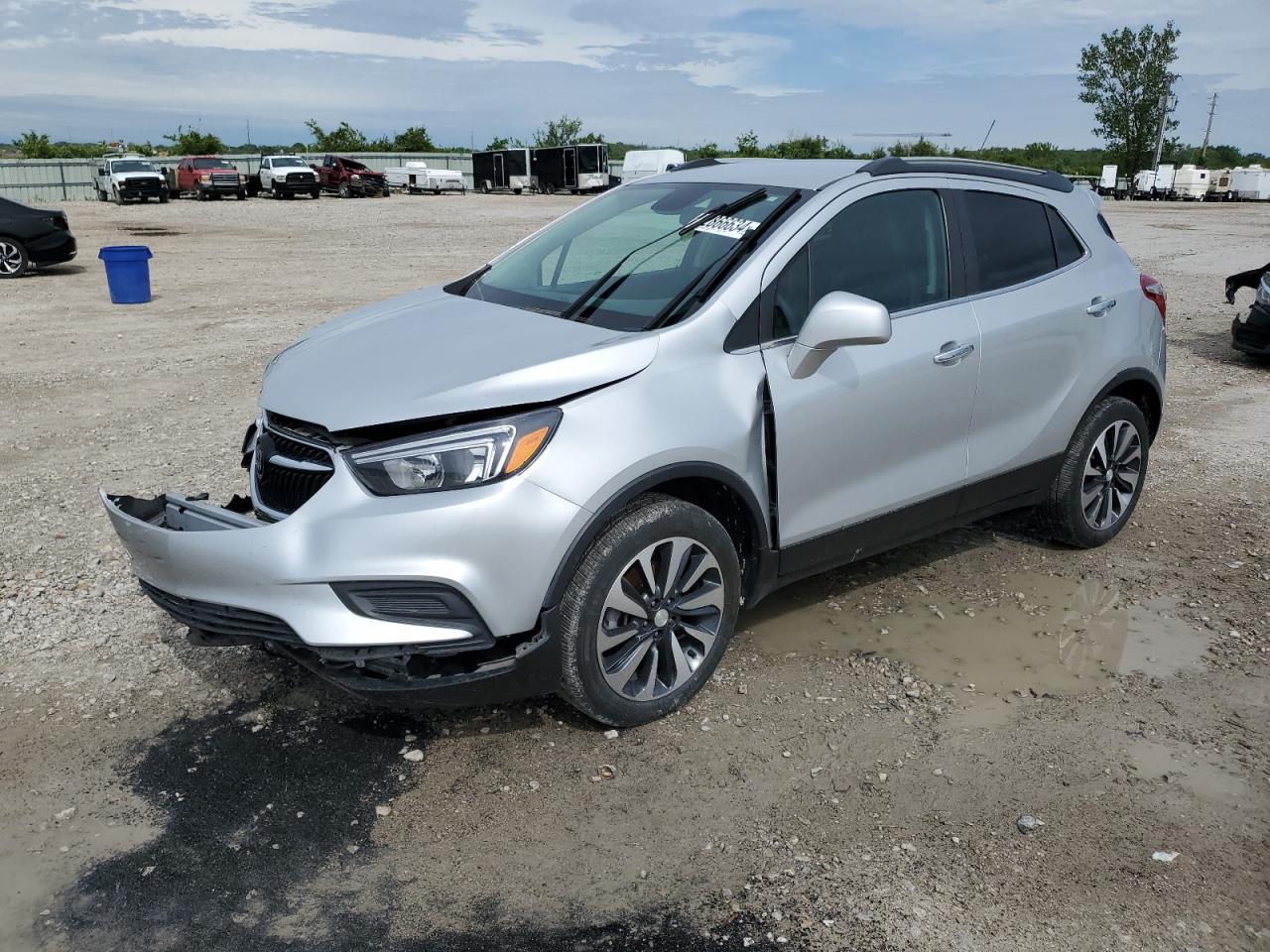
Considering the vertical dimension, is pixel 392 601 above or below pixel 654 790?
above

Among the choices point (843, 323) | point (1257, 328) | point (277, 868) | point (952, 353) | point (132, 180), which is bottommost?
point (277, 868)

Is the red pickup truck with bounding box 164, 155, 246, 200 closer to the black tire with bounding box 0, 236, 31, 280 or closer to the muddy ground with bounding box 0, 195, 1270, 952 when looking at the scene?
the black tire with bounding box 0, 236, 31, 280

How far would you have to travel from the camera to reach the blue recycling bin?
1370cm

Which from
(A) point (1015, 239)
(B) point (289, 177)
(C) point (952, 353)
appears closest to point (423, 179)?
(B) point (289, 177)

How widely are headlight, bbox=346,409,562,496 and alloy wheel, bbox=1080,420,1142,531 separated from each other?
319 cm

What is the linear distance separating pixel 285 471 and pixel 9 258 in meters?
15.9

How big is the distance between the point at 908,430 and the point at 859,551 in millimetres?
518

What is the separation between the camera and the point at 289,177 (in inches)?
1569

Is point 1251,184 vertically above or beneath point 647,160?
beneath

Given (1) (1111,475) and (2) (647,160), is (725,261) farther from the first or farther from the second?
(2) (647,160)

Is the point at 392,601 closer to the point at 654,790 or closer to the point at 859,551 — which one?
the point at 654,790

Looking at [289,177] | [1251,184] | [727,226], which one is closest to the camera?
[727,226]

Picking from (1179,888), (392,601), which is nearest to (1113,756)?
(1179,888)

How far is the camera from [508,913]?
9.72ft
